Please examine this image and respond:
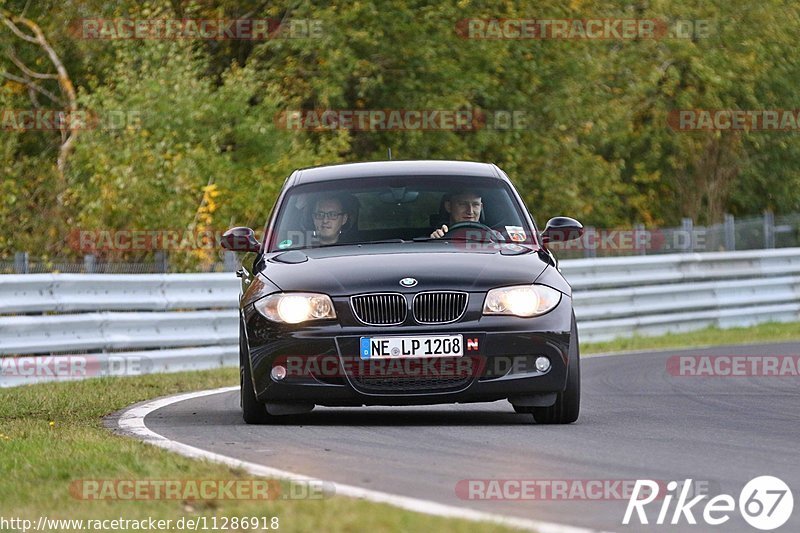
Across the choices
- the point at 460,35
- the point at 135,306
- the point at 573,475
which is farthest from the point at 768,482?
the point at 460,35

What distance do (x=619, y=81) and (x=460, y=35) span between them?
731 cm

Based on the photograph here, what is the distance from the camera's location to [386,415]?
34.8 feet

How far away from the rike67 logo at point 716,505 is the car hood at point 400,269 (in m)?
2.76

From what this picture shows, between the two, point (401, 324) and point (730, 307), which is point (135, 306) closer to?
point (401, 324)

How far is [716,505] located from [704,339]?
16704mm

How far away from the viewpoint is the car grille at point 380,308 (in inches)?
368

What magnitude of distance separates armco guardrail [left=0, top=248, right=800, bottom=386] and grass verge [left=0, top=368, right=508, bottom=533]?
4.04 metres

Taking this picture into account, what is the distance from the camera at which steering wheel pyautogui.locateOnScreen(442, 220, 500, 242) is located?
34.6ft

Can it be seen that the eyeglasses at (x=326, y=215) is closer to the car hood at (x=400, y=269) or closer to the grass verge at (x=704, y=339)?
the car hood at (x=400, y=269)

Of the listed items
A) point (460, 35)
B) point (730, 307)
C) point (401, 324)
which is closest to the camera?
point (401, 324)

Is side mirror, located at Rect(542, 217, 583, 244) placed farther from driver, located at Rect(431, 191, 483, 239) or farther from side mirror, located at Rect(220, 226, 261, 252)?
side mirror, located at Rect(220, 226, 261, 252)
